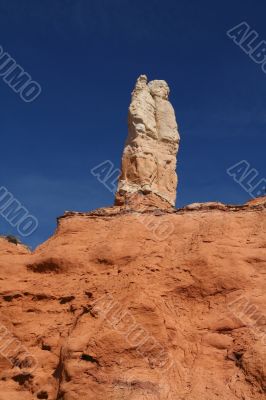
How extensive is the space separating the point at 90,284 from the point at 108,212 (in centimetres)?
348

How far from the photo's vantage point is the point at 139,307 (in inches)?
496

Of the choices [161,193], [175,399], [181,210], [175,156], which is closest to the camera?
[175,399]

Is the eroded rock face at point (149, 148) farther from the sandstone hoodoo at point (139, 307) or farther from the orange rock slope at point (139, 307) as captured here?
the orange rock slope at point (139, 307)

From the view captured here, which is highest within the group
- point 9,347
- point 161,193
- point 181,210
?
point 161,193

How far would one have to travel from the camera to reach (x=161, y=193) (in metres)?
20.1

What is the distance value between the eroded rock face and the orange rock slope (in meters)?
3.22

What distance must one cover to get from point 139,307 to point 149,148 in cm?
960

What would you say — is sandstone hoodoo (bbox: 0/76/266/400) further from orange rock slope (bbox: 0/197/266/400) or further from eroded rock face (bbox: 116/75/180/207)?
eroded rock face (bbox: 116/75/180/207)

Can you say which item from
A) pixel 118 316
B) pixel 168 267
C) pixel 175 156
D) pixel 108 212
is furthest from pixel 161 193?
pixel 118 316

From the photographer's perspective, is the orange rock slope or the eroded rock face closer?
the orange rock slope

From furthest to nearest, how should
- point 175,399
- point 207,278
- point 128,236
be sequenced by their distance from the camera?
point 128,236, point 207,278, point 175,399

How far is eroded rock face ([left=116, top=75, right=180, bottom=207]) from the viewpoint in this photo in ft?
65.7

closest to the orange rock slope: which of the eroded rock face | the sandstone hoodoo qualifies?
the sandstone hoodoo

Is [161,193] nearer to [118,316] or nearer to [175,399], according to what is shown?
[118,316]
